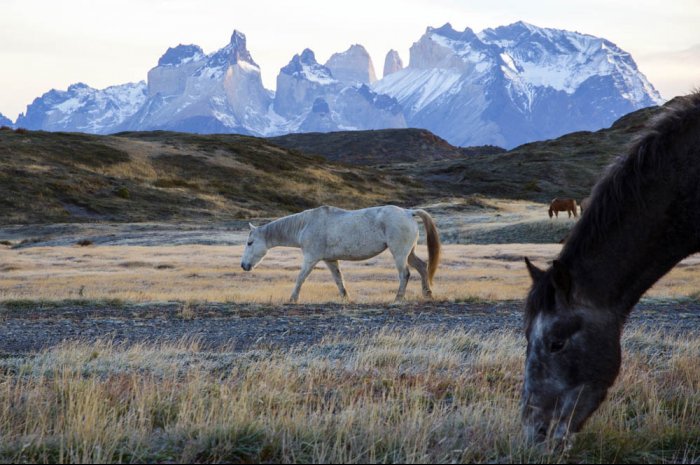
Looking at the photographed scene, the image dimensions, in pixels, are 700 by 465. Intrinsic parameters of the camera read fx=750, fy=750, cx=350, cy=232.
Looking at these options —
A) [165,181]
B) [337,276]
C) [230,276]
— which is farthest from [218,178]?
[337,276]

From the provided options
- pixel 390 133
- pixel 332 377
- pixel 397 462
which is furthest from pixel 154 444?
pixel 390 133

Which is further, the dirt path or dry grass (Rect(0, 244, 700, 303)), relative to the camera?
dry grass (Rect(0, 244, 700, 303))

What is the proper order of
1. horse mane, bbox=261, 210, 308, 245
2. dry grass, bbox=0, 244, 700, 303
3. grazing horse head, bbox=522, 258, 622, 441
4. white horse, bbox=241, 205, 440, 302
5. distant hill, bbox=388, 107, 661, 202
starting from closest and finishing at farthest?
grazing horse head, bbox=522, 258, 622, 441
white horse, bbox=241, 205, 440, 302
horse mane, bbox=261, 210, 308, 245
dry grass, bbox=0, 244, 700, 303
distant hill, bbox=388, 107, 661, 202

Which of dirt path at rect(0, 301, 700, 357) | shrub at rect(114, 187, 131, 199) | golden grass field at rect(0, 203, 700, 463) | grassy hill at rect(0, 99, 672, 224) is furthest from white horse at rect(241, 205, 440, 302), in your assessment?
shrub at rect(114, 187, 131, 199)

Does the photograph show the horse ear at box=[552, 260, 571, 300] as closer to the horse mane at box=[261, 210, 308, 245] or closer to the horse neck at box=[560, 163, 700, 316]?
the horse neck at box=[560, 163, 700, 316]

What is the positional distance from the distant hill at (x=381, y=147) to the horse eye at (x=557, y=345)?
6333 inches

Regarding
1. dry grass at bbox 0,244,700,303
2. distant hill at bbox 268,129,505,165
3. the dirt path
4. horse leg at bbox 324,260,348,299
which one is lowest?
dry grass at bbox 0,244,700,303

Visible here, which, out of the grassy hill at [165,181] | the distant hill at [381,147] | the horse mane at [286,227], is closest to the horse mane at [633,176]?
the horse mane at [286,227]

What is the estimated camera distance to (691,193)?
5109 mm

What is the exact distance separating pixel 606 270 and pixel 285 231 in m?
15.5

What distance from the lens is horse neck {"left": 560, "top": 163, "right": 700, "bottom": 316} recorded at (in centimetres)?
515

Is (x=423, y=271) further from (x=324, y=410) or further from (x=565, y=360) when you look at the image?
(x=565, y=360)

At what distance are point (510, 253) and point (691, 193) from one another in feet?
111

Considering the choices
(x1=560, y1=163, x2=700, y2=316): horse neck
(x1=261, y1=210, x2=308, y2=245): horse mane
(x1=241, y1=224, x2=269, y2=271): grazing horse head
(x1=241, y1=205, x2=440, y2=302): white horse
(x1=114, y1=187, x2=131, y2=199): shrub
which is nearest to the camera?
(x1=560, y1=163, x2=700, y2=316): horse neck
